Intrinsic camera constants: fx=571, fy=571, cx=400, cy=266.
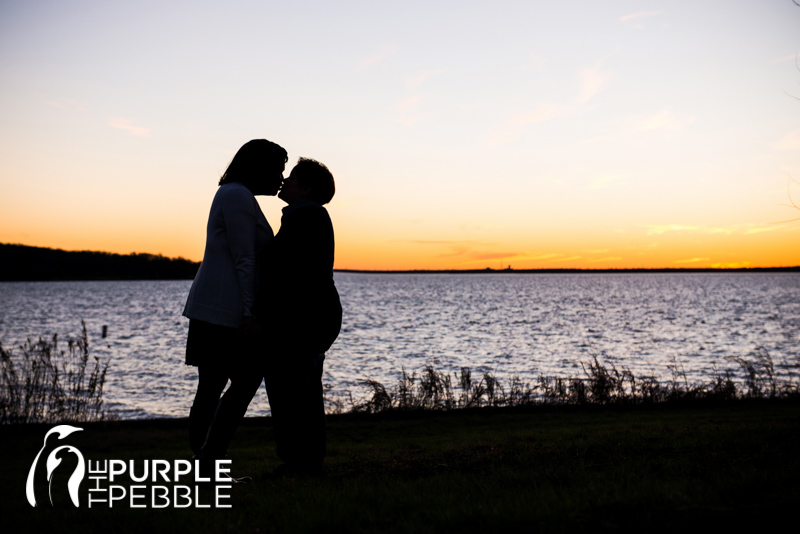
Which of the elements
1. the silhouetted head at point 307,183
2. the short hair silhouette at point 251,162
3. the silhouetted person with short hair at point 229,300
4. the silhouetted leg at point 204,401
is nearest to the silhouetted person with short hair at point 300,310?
the silhouetted head at point 307,183

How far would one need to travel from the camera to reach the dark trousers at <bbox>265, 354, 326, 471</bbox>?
166 inches

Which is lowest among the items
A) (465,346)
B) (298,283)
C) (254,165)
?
(465,346)

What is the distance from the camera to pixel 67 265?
149 m

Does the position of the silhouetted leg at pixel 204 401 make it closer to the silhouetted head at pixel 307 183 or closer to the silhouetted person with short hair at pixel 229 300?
the silhouetted person with short hair at pixel 229 300

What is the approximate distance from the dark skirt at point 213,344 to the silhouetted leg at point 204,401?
0.06 metres

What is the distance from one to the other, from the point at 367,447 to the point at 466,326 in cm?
3091

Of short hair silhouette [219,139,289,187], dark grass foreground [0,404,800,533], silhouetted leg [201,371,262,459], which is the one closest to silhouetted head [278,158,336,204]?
short hair silhouette [219,139,289,187]

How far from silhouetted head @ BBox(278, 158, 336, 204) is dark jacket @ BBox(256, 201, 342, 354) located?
0.13 metres

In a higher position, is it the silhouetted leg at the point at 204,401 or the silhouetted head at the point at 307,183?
the silhouetted head at the point at 307,183

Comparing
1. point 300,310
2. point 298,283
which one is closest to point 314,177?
point 298,283

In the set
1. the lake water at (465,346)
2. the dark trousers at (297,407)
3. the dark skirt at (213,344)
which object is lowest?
the lake water at (465,346)

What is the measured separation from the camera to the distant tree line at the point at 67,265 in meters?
146

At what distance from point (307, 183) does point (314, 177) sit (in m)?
0.07

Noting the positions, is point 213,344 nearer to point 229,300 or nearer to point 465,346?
point 229,300
